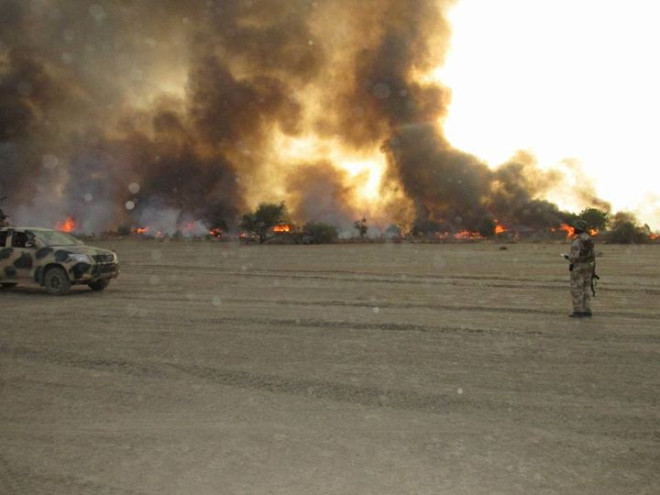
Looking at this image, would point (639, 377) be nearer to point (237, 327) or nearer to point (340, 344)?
point (340, 344)

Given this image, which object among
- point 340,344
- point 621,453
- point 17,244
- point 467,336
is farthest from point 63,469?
point 17,244

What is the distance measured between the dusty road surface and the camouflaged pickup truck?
2844 millimetres

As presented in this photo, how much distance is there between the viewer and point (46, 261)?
14227 mm

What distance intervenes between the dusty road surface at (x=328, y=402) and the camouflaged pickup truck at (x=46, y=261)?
9.33ft

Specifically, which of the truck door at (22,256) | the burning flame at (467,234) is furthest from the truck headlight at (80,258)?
the burning flame at (467,234)

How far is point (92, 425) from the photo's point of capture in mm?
4625

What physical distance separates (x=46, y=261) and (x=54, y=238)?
949 millimetres

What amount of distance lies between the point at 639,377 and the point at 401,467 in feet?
12.4

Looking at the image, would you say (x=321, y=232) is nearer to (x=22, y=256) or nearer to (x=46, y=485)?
(x=22, y=256)

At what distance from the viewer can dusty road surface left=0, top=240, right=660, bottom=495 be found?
3686 millimetres

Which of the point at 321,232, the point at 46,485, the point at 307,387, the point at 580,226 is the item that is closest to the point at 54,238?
the point at 307,387

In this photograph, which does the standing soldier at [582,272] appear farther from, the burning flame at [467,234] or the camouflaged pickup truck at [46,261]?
the burning flame at [467,234]

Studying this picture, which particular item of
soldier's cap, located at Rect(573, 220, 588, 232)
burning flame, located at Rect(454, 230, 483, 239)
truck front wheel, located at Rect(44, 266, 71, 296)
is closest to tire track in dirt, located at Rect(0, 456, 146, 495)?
soldier's cap, located at Rect(573, 220, 588, 232)

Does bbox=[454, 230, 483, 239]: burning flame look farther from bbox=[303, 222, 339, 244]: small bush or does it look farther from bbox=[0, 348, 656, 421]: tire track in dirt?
bbox=[0, 348, 656, 421]: tire track in dirt
